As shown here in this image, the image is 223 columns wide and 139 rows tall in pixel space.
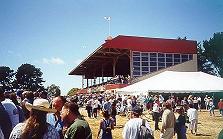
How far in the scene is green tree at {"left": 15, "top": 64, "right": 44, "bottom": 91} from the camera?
91.4 metres

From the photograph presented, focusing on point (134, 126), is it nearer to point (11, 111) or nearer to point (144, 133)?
point (144, 133)

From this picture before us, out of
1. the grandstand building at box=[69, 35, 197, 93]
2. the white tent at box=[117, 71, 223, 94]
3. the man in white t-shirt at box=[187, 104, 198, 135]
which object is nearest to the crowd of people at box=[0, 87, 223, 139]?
the man in white t-shirt at box=[187, 104, 198, 135]

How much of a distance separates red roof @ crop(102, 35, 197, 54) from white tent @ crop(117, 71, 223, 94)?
1479 centimetres

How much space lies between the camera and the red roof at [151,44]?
45906 mm

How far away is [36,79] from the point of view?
94.2 meters

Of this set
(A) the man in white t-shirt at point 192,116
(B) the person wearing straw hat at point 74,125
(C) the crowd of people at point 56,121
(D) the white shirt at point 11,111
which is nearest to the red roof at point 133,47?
(A) the man in white t-shirt at point 192,116

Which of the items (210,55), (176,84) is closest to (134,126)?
(176,84)

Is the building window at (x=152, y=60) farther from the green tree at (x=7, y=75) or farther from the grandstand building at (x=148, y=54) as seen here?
the green tree at (x=7, y=75)

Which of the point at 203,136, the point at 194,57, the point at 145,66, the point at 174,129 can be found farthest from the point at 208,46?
the point at 174,129

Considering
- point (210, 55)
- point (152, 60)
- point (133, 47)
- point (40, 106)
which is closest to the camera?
point (40, 106)

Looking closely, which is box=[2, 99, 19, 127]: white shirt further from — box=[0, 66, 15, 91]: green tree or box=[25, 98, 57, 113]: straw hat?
box=[0, 66, 15, 91]: green tree

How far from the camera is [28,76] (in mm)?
92438

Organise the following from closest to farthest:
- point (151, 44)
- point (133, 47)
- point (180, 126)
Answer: point (180, 126)
point (133, 47)
point (151, 44)

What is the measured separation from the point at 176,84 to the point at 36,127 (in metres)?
27.4
